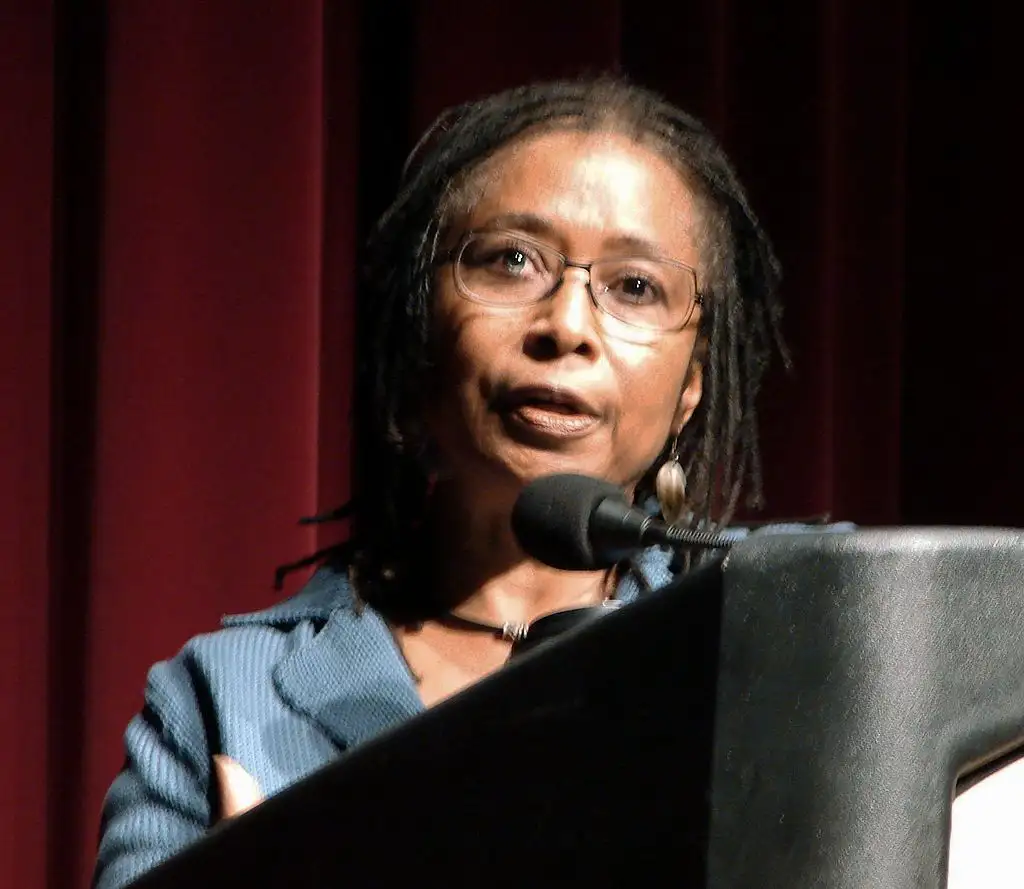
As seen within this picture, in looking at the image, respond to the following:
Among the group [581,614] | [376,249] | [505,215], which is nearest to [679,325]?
[505,215]

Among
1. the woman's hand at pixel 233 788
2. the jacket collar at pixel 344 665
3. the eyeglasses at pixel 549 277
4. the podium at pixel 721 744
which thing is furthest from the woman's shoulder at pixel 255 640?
the podium at pixel 721 744

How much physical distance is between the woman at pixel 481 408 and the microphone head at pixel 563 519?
0.63 ft

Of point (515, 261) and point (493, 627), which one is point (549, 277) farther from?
point (493, 627)

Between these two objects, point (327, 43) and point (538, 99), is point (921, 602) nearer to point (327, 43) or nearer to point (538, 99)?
point (538, 99)

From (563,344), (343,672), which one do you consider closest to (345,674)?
(343,672)

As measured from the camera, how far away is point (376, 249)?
924 mm

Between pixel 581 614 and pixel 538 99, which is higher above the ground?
pixel 538 99

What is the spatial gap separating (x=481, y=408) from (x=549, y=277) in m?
0.09

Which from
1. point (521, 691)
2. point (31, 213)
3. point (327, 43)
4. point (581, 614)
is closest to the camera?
point (521, 691)

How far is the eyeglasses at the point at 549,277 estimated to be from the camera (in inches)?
30.5

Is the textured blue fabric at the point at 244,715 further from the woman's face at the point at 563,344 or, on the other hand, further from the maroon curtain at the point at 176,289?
the maroon curtain at the point at 176,289

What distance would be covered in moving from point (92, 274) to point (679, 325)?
21.8 inches

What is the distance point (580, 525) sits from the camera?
52 centimetres

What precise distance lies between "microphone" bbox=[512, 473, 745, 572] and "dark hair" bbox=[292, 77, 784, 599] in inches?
11.1
